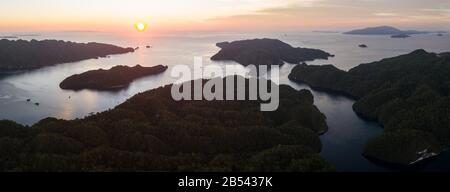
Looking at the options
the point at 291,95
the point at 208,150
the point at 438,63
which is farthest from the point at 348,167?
the point at 438,63

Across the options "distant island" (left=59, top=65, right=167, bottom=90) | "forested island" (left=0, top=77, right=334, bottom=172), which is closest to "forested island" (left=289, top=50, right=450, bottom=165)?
"forested island" (left=0, top=77, right=334, bottom=172)

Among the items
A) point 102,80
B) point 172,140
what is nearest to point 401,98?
point 172,140

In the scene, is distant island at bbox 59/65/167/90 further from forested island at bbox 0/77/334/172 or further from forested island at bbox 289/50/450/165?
forested island at bbox 289/50/450/165

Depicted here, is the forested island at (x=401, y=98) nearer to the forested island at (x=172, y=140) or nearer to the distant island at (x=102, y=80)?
the forested island at (x=172, y=140)

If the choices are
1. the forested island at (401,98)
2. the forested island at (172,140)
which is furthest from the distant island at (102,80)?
the forested island at (401,98)
